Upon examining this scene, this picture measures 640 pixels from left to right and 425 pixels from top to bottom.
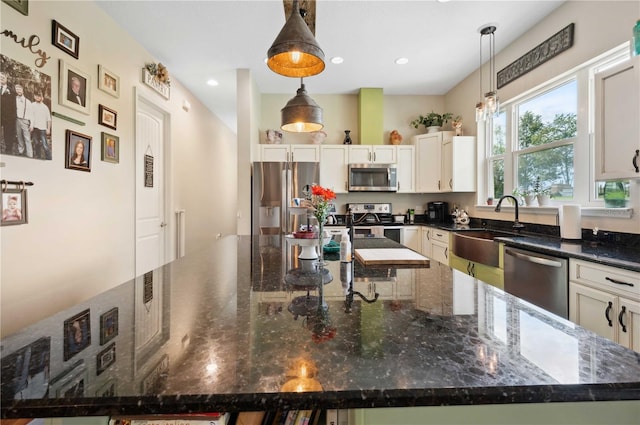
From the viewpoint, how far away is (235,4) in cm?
258

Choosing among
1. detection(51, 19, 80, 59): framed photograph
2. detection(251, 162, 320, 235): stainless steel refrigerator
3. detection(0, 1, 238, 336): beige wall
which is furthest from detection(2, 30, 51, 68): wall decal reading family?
detection(251, 162, 320, 235): stainless steel refrigerator

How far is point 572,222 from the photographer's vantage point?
233 cm

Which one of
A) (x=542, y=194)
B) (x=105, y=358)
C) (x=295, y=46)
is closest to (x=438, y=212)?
(x=542, y=194)

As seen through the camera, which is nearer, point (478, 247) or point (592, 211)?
point (592, 211)

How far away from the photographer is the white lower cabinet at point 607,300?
1492mm

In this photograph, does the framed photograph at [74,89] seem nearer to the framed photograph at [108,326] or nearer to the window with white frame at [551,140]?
the framed photograph at [108,326]

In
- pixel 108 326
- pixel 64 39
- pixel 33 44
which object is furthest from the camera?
pixel 64 39

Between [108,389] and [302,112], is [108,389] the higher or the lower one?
the lower one

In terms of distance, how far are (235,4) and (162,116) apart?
1851 mm

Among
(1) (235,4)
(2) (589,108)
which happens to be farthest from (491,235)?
(1) (235,4)

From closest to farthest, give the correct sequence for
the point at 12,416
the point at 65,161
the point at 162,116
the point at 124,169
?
1. the point at 12,416
2. the point at 65,161
3. the point at 124,169
4. the point at 162,116

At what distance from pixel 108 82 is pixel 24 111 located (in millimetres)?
950

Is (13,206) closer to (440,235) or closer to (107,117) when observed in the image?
(107,117)

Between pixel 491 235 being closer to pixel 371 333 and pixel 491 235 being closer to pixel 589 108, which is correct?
pixel 589 108
